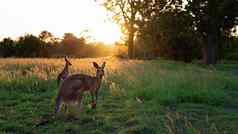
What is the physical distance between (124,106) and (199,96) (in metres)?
2.45

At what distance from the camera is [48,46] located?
63.0 m

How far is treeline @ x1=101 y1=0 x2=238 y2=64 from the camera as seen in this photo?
4128 centimetres

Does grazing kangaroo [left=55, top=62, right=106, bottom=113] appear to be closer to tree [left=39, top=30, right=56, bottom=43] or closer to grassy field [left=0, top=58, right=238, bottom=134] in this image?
grassy field [left=0, top=58, right=238, bottom=134]

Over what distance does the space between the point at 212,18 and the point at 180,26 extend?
3.41m

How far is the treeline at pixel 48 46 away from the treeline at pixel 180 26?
1562 cm

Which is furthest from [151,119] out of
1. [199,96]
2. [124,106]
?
[199,96]

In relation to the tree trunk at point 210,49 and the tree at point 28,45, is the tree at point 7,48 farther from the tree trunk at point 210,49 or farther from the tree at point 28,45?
the tree trunk at point 210,49

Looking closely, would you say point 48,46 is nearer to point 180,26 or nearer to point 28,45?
point 28,45

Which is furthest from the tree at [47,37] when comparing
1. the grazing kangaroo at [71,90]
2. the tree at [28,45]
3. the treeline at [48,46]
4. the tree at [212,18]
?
the grazing kangaroo at [71,90]

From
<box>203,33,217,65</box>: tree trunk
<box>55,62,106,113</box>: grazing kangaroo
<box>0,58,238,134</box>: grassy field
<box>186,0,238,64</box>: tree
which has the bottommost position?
<box>0,58,238,134</box>: grassy field

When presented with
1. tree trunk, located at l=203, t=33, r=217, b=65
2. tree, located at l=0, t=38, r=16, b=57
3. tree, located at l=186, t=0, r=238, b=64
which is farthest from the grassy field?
tree, located at l=0, t=38, r=16, b=57

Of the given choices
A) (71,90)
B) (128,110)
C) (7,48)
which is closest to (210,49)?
(7,48)

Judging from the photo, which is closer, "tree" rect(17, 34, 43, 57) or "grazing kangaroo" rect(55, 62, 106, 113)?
"grazing kangaroo" rect(55, 62, 106, 113)

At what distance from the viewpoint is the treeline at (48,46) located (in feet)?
192
